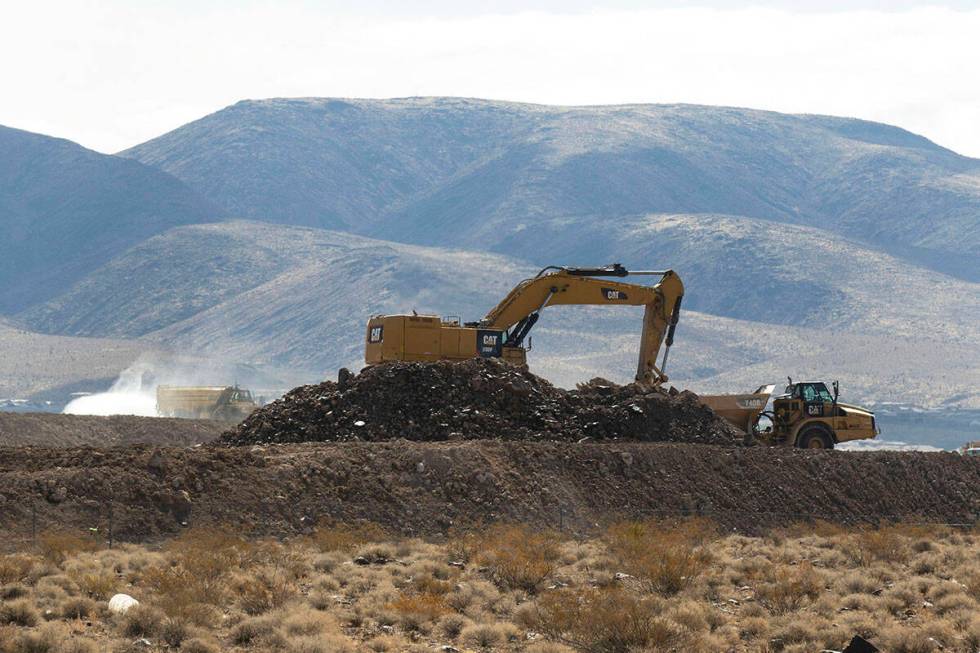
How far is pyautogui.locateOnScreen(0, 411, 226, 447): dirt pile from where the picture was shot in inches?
2060

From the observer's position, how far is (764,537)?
33.9 meters

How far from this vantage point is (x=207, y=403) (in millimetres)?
82562

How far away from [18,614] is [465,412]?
19.3 metres

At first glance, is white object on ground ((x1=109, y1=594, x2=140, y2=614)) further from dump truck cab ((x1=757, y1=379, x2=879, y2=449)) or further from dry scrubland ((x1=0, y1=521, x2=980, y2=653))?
dump truck cab ((x1=757, y1=379, x2=879, y2=449))

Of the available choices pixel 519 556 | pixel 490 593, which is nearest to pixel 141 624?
pixel 490 593

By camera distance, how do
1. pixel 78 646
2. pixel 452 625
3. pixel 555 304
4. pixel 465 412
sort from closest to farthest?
pixel 78 646 < pixel 452 625 < pixel 465 412 < pixel 555 304

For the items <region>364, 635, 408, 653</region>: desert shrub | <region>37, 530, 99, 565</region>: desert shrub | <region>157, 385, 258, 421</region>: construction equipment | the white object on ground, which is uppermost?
<region>364, 635, 408, 653</region>: desert shrub

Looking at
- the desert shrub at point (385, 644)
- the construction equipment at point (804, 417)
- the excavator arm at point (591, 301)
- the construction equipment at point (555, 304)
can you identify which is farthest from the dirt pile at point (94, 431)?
the desert shrub at point (385, 644)

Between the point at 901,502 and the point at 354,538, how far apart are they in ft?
56.3

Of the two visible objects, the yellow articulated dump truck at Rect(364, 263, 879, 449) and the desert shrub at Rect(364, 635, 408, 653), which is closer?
the desert shrub at Rect(364, 635, 408, 653)

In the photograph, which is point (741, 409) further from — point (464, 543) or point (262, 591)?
point (262, 591)

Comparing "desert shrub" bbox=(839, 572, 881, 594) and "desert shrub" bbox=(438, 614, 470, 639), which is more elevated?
"desert shrub" bbox=(839, 572, 881, 594)

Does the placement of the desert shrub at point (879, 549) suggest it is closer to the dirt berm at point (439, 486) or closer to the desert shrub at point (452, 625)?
the dirt berm at point (439, 486)

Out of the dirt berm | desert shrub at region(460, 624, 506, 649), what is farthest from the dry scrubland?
the dirt berm
